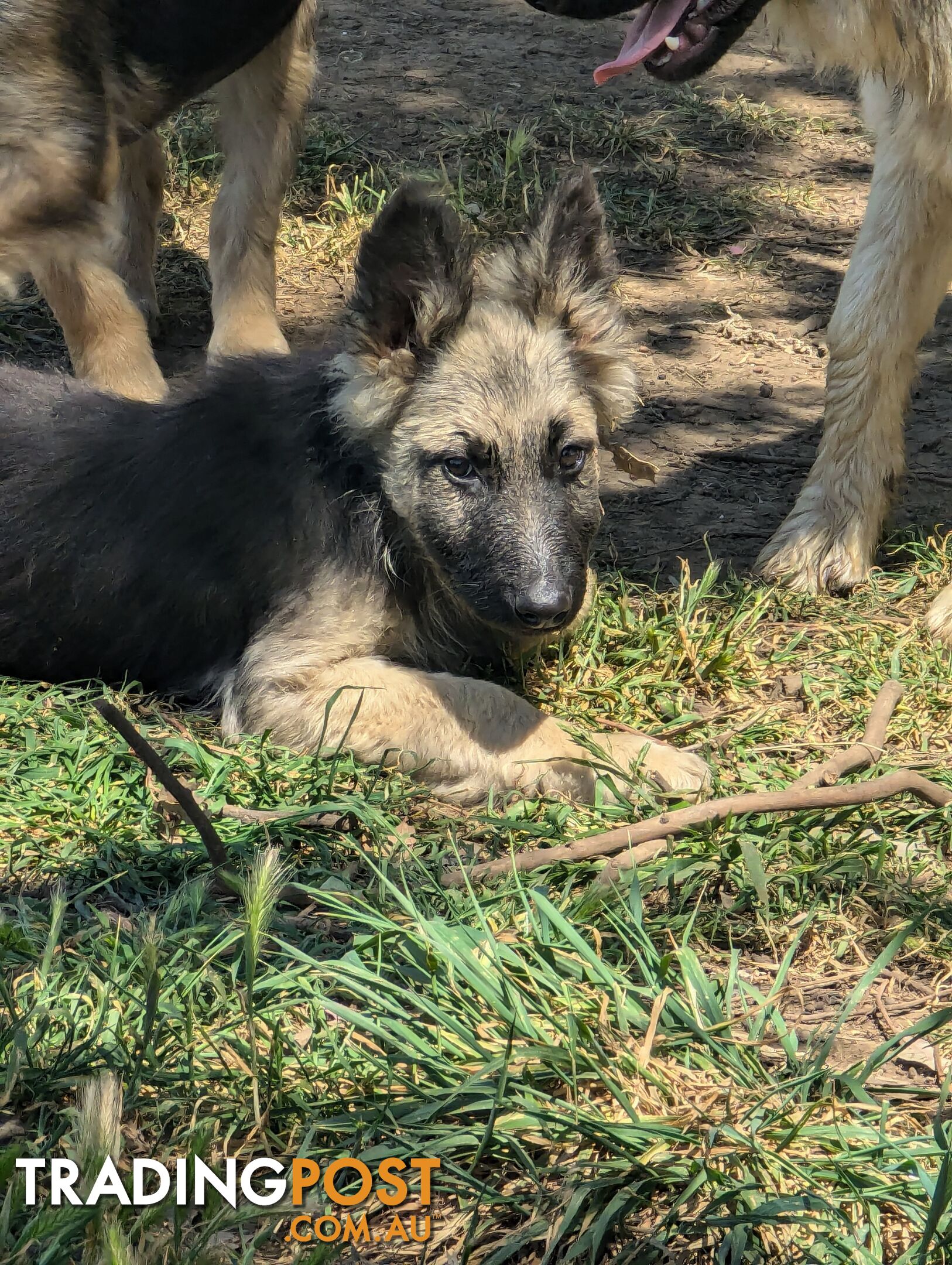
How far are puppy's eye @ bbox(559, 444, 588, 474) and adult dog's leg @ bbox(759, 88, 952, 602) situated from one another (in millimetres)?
1124

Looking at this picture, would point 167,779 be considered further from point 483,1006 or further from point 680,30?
point 680,30

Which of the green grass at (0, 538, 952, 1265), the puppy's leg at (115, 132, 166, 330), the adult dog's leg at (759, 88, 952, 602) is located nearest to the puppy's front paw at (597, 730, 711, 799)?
the green grass at (0, 538, 952, 1265)

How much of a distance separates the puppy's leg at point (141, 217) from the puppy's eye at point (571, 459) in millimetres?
2827

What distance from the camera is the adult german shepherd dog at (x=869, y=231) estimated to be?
401 cm

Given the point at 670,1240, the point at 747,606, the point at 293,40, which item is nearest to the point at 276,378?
the point at 747,606

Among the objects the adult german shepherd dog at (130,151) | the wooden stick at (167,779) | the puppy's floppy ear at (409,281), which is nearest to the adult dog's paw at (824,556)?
the puppy's floppy ear at (409,281)

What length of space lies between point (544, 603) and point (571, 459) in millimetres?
549

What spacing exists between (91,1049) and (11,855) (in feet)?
3.03

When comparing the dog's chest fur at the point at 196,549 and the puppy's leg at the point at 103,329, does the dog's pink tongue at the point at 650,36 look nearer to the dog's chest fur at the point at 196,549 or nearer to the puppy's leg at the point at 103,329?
the dog's chest fur at the point at 196,549

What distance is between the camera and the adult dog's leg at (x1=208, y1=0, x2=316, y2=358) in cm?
582

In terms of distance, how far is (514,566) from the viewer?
3729mm

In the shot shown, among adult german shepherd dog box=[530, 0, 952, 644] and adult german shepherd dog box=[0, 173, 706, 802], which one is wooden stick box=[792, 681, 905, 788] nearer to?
adult german shepherd dog box=[0, 173, 706, 802]

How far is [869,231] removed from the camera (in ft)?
15.3

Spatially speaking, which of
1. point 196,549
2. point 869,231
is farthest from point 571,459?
point 869,231
